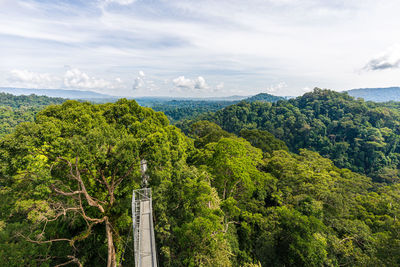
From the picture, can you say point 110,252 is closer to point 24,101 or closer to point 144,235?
point 144,235

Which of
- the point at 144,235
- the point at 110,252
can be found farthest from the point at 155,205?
the point at 110,252

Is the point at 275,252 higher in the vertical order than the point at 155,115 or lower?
lower

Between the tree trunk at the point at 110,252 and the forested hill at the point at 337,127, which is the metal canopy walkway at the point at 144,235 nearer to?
the tree trunk at the point at 110,252

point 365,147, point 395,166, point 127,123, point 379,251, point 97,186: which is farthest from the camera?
point 365,147

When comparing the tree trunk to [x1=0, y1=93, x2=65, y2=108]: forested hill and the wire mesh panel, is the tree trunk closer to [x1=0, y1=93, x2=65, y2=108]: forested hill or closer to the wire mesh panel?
the wire mesh panel

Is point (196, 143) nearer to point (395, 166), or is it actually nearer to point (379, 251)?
point (379, 251)

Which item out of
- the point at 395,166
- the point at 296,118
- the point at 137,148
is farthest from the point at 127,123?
the point at 296,118
